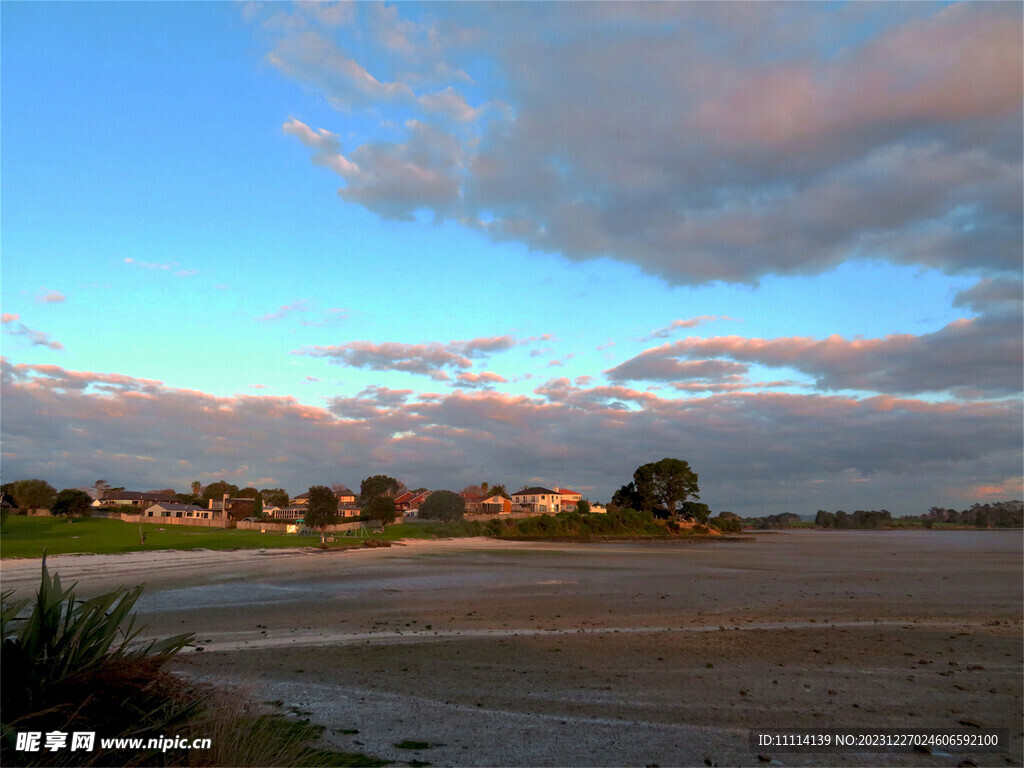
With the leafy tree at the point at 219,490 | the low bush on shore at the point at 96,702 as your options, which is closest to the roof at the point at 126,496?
the leafy tree at the point at 219,490

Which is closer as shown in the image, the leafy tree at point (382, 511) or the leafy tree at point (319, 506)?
the leafy tree at point (319, 506)

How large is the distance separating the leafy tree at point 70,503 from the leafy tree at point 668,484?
86462 millimetres

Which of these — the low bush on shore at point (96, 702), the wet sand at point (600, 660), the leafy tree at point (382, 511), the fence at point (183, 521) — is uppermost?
the low bush on shore at point (96, 702)

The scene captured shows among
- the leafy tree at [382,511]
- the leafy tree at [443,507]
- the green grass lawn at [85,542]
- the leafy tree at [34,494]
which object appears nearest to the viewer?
the green grass lawn at [85,542]

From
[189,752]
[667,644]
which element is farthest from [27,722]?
[667,644]

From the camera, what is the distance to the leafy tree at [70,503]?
225 ft

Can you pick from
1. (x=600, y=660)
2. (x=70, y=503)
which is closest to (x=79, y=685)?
(x=600, y=660)

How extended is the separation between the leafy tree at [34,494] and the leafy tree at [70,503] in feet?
55.2

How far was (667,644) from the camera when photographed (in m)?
14.3

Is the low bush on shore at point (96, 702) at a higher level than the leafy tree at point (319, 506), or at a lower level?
higher

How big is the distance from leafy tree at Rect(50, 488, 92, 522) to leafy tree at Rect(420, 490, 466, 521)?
54.0m

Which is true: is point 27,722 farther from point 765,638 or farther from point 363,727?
point 765,638

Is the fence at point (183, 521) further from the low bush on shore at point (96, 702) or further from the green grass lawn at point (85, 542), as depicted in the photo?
the low bush on shore at point (96, 702)

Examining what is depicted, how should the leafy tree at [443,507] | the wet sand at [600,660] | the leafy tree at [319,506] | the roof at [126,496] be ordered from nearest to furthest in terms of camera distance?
the wet sand at [600,660], the leafy tree at [319,506], the leafy tree at [443,507], the roof at [126,496]
